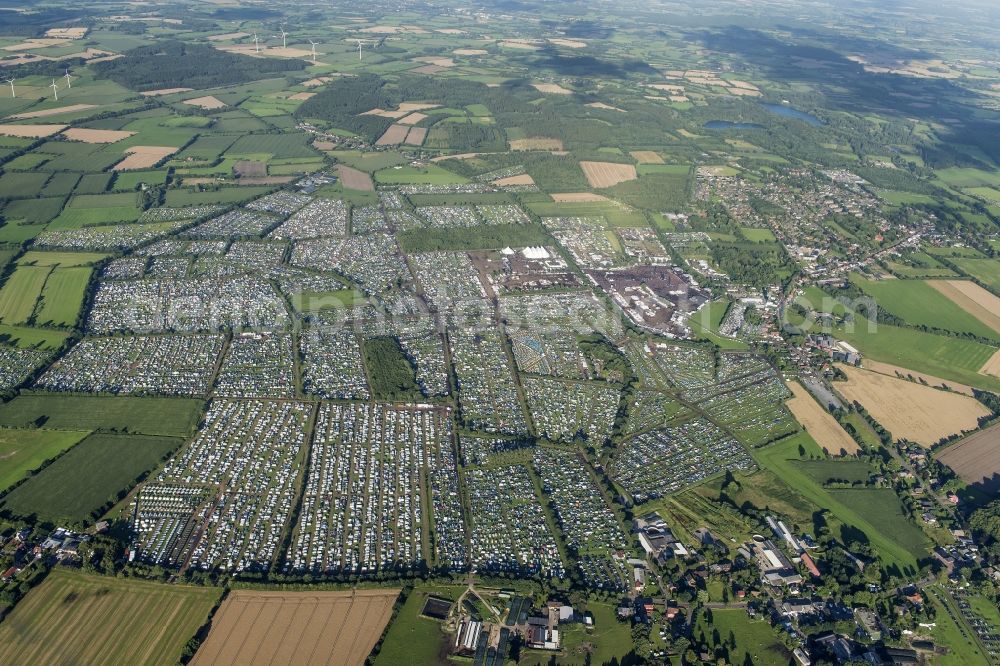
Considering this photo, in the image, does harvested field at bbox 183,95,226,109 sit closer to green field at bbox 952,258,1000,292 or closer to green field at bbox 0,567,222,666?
green field at bbox 0,567,222,666

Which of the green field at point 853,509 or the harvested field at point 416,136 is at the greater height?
the harvested field at point 416,136

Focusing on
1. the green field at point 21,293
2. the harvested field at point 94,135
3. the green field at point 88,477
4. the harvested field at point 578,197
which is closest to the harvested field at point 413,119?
the harvested field at point 578,197

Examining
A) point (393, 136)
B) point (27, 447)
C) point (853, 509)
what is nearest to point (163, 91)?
point (393, 136)

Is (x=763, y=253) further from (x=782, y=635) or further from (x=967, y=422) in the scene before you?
(x=782, y=635)

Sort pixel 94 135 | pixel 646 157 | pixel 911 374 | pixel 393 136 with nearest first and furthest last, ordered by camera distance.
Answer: pixel 911 374 < pixel 94 135 < pixel 646 157 < pixel 393 136

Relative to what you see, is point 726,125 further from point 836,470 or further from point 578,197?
point 836,470

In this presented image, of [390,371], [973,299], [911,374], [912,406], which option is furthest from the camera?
[973,299]

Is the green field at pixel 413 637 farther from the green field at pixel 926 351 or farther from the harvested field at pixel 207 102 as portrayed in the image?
the harvested field at pixel 207 102
